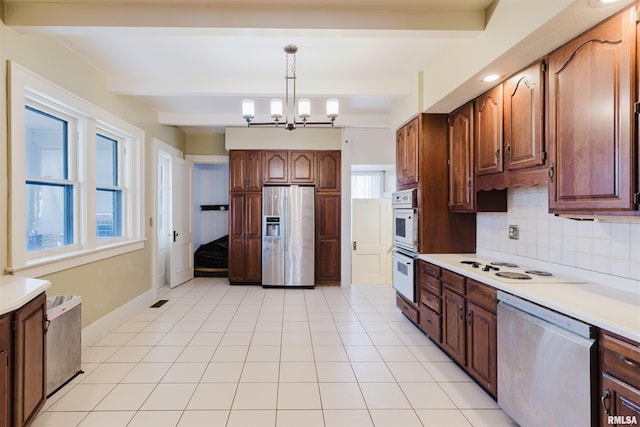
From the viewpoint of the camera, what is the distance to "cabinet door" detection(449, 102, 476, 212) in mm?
2943

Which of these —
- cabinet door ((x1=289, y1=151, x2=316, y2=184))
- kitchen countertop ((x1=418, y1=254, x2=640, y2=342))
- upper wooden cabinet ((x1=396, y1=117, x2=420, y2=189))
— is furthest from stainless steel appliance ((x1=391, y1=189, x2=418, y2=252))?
cabinet door ((x1=289, y1=151, x2=316, y2=184))

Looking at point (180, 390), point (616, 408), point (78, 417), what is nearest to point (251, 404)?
point (180, 390)

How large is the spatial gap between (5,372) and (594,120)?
3180 millimetres

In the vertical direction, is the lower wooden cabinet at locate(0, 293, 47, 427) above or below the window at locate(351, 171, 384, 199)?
below

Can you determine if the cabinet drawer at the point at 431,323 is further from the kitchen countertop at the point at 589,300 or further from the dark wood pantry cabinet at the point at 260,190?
the dark wood pantry cabinet at the point at 260,190

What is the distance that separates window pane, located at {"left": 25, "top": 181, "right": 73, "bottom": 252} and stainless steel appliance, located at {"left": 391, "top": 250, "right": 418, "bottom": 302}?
335cm

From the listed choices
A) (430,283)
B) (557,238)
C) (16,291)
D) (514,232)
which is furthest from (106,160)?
(557,238)

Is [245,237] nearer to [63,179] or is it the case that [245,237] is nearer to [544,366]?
[63,179]

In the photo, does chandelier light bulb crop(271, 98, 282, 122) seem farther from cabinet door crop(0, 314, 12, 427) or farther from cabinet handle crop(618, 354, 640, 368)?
cabinet handle crop(618, 354, 640, 368)

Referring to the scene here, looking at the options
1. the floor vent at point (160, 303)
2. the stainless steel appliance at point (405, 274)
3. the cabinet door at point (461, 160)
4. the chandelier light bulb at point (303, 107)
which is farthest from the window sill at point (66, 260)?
the cabinet door at point (461, 160)

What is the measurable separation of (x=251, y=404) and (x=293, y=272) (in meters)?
3.16

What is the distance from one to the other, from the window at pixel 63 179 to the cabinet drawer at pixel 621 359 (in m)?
3.44

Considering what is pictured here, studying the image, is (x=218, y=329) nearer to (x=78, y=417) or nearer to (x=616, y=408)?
(x=78, y=417)

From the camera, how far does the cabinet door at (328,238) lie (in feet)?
18.0
